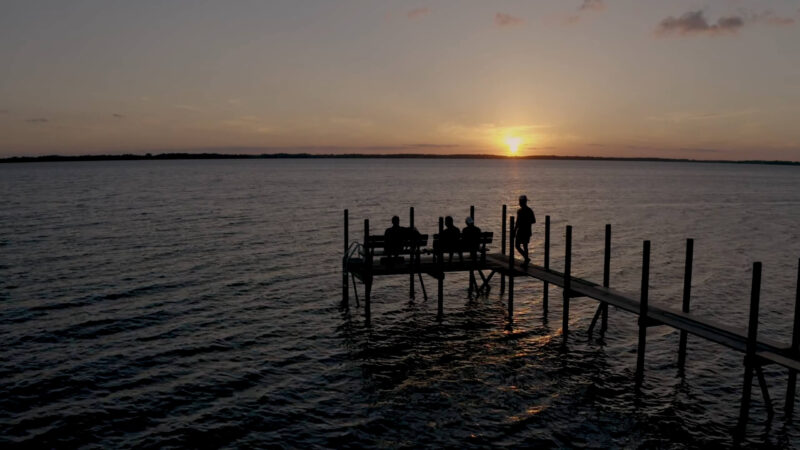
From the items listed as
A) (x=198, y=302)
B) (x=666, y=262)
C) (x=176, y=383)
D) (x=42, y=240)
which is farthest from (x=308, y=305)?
(x=42, y=240)

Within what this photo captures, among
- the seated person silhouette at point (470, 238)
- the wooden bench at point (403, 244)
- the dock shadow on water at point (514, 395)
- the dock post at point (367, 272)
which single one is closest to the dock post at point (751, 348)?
the dock shadow on water at point (514, 395)

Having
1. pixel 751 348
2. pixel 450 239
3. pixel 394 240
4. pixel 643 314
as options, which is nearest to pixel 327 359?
pixel 394 240

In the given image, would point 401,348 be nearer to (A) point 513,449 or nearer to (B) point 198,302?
(A) point 513,449

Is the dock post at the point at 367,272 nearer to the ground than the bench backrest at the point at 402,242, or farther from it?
nearer to the ground

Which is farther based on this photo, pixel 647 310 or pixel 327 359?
pixel 327 359

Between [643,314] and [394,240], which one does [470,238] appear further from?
[643,314]

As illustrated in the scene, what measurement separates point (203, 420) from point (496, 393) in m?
7.23

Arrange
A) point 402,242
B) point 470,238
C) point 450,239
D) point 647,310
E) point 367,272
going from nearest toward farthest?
point 647,310 < point 367,272 < point 402,242 < point 450,239 < point 470,238

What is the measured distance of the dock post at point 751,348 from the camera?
1214cm

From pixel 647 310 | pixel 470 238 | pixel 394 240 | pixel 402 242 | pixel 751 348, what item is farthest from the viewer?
pixel 470 238

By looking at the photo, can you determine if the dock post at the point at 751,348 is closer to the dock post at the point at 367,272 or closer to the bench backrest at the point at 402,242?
the bench backrest at the point at 402,242

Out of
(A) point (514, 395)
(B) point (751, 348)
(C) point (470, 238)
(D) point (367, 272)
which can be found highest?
(C) point (470, 238)

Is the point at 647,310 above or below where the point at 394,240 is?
below

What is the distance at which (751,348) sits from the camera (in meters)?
12.4
